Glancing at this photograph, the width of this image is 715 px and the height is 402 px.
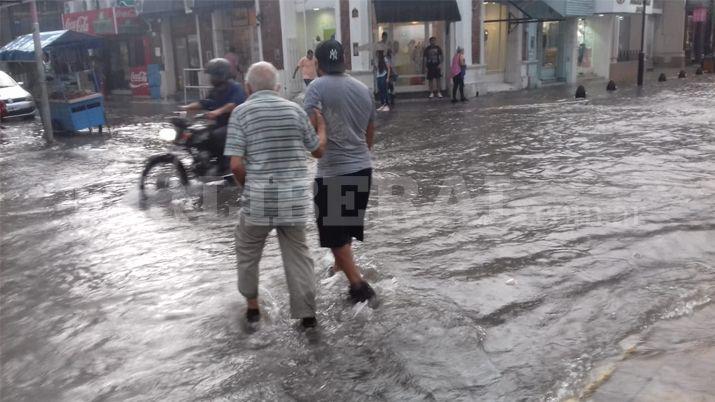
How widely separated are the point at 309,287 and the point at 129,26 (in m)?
29.4

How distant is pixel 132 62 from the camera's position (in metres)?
33.6

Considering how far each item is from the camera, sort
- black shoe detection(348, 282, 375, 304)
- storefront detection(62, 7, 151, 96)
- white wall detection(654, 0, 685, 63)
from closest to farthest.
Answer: black shoe detection(348, 282, 375, 304) < storefront detection(62, 7, 151, 96) < white wall detection(654, 0, 685, 63)

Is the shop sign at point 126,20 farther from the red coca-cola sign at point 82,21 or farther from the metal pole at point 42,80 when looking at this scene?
the metal pole at point 42,80

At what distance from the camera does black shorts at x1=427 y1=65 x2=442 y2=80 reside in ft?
72.5

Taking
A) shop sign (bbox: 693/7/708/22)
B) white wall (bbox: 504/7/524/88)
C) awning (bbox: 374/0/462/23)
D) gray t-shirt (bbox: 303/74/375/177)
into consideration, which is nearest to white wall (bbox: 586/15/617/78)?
white wall (bbox: 504/7/524/88)

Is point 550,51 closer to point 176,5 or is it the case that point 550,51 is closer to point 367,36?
point 367,36

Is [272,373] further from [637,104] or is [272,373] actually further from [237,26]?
[237,26]

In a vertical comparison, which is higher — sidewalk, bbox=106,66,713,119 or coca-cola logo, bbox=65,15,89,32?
coca-cola logo, bbox=65,15,89,32

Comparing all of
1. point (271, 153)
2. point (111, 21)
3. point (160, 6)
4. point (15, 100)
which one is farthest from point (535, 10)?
point (271, 153)

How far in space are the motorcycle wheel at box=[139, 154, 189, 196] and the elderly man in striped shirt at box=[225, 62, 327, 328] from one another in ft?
17.2

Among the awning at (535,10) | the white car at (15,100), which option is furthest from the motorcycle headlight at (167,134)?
the awning at (535,10)

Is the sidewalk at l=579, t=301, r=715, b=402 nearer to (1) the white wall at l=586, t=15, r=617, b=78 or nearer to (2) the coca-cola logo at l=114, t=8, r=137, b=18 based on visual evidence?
(1) the white wall at l=586, t=15, r=617, b=78

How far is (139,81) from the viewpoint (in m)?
31.0

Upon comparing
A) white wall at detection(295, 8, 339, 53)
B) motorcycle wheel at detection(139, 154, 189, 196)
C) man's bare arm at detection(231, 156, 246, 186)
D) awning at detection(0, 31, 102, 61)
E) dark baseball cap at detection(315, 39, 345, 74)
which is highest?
white wall at detection(295, 8, 339, 53)
